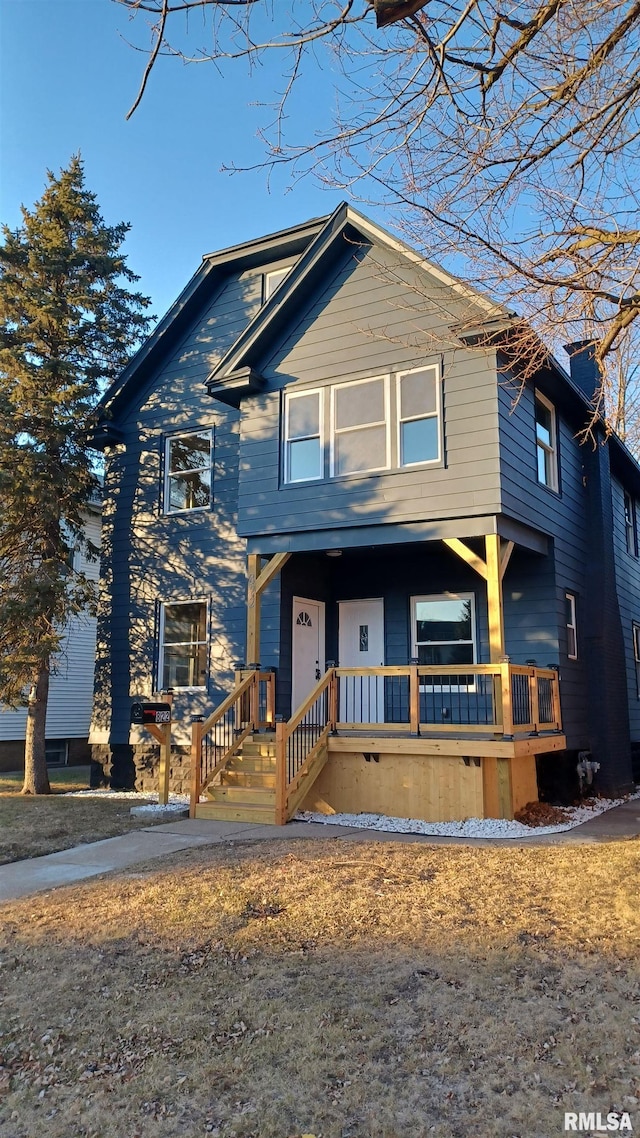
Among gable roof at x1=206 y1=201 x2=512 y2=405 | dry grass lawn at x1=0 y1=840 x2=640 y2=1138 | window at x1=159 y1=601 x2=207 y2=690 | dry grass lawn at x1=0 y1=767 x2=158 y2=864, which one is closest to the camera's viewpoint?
dry grass lawn at x1=0 y1=840 x2=640 y2=1138

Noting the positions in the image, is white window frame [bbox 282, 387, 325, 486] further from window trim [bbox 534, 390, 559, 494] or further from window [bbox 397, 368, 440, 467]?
window trim [bbox 534, 390, 559, 494]

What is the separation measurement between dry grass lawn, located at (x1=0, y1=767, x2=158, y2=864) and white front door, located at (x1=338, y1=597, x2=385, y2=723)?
3.54 metres

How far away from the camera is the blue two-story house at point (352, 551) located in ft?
31.7

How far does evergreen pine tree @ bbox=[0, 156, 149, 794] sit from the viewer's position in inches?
481

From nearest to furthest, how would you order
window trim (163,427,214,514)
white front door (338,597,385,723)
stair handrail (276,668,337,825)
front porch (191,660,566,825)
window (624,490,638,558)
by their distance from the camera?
stair handrail (276,668,337,825), front porch (191,660,566,825), white front door (338,597,385,723), window trim (163,427,214,514), window (624,490,638,558)

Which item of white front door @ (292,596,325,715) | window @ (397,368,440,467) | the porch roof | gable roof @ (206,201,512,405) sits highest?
gable roof @ (206,201,512,405)

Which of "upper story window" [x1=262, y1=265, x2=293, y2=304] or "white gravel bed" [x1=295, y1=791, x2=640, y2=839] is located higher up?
"upper story window" [x1=262, y1=265, x2=293, y2=304]

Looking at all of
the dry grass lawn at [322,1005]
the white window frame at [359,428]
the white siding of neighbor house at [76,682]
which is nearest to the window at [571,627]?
the white window frame at [359,428]

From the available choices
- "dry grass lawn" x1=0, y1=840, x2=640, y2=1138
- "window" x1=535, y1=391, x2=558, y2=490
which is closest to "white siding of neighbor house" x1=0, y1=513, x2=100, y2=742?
"window" x1=535, y1=391, x2=558, y2=490

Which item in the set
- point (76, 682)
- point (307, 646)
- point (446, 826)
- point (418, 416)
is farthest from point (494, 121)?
point (76, 682)

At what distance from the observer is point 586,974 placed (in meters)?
4.22

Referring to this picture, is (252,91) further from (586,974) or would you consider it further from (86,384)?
(86,384)

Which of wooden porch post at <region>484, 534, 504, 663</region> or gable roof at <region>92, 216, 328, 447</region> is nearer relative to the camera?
wooden porch post at <region>484, 534, 504, 663</region>

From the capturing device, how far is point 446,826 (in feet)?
28.9
